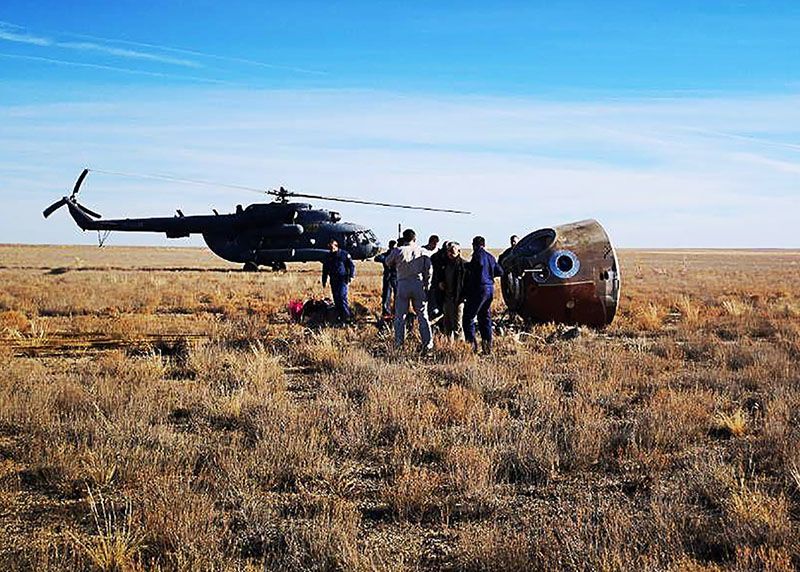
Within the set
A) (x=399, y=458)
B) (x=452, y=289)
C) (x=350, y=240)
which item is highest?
(x=350, y=240)

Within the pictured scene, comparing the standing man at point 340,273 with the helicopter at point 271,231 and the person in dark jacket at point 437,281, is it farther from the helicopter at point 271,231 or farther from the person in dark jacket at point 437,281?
the helicopter at point 271,231

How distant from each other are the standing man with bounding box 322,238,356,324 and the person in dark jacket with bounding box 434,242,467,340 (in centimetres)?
267

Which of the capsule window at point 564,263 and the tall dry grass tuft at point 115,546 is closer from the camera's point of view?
the tall dry grass tuft at point 115,546

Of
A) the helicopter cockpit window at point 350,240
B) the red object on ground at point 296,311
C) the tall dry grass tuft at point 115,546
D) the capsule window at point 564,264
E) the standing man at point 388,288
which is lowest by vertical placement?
the tall dry grass tuft at point 115,546

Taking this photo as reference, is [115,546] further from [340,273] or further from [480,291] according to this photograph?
[340,273]

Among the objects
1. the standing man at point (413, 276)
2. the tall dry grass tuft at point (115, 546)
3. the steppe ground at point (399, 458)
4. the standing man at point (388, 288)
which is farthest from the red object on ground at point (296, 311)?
the tall dry grass tuft at point (115, 546)

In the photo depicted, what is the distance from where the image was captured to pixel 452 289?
13125 millimetres

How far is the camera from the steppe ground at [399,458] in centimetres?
459

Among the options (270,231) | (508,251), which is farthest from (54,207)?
(508,251)

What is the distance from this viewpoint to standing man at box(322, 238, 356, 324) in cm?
1538

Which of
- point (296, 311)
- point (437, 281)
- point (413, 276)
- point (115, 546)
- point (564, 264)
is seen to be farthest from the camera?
point (296, 311)

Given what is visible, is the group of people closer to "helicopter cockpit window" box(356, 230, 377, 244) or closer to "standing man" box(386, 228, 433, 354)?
"standing man" box(386, 228, 433, 354)

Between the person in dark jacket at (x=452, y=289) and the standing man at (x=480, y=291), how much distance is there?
53 centimetres

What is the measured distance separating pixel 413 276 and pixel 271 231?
23.3 metres
